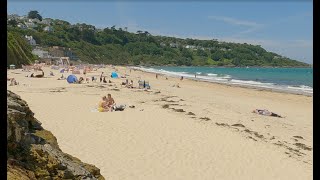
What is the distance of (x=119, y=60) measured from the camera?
16150cm

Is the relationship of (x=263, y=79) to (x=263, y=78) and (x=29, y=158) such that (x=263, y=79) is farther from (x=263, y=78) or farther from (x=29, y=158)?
(x=29, y=158)

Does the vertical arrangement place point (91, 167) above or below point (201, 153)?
above

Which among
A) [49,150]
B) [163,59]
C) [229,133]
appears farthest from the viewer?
[163,59]

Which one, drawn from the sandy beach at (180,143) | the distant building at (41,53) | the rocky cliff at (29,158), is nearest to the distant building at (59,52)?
the distant building at (41,53)

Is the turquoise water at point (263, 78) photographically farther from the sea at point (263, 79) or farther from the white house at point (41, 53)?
the white house at point (41, 53)

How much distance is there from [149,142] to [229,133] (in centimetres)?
348

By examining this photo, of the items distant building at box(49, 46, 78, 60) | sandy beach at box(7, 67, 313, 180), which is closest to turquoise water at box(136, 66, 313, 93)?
sandy beach at box(7, 67, 313, 180)

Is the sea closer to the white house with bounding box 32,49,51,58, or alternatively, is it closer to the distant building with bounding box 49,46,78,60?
the white house with bounding box 32,49,51,58

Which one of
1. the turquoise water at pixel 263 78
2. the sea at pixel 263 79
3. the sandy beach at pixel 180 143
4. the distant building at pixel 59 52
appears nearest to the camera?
the sandy beach at pixel 180 143

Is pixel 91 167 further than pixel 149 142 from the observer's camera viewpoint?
No

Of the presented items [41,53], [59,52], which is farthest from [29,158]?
[59,52]
